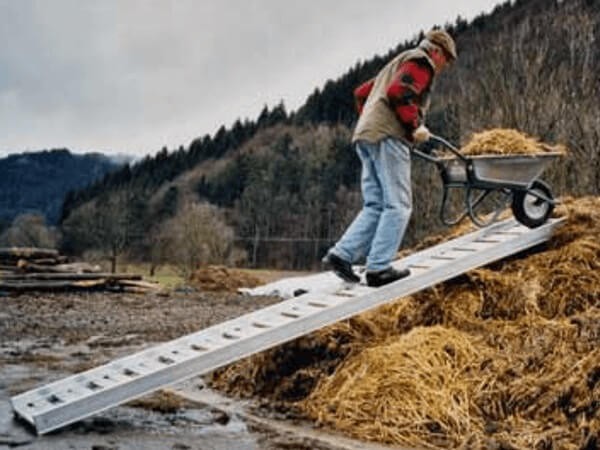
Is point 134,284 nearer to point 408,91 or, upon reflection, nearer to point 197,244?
point 408,91

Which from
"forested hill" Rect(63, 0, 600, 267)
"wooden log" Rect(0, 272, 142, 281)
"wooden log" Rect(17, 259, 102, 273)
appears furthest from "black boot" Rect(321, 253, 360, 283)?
"wooden log" Rect(17, 259, 102, 273)

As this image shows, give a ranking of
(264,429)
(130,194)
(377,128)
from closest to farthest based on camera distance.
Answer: (264,429) < (377,128) < (130,194)

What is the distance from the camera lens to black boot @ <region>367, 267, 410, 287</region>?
575 centimetres

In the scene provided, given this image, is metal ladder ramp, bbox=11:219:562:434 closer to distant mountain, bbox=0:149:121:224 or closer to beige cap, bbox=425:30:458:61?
beige cap, bbox=425:30:458:61

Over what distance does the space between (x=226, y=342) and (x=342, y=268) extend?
4.06ft

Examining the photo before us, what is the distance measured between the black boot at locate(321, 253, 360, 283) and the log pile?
48.0 feet

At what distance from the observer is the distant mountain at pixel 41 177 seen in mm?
140125

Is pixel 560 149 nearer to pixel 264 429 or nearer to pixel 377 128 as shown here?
pixel 377 128

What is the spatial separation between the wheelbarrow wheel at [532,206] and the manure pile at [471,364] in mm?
222

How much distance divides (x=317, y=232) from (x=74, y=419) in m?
62.6

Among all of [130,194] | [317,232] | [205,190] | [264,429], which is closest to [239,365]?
[264,429]

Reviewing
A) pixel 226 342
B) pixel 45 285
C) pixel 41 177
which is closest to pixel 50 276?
pixel 45 285

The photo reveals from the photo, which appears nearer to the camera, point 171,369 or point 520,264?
point 171,369

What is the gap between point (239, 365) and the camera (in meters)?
6.68
